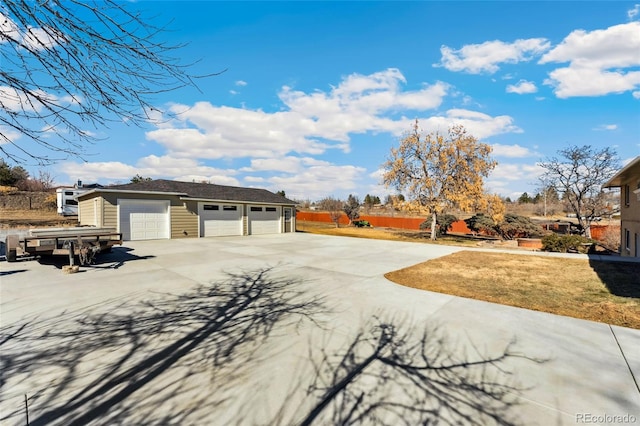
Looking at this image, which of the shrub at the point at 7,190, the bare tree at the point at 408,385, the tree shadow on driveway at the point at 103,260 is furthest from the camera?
the shrub at the point at 7,190

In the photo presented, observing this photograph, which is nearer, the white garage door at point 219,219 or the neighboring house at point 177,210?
the neighboring house at point 177,210

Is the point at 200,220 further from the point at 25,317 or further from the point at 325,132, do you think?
the point at 325,132

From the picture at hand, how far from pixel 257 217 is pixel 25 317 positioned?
1705 cm

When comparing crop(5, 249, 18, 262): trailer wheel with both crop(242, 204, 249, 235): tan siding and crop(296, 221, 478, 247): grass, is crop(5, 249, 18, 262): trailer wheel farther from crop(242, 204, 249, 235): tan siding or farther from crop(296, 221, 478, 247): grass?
crop(296, 221, 478, 247): grass

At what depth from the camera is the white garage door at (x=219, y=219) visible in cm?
1820

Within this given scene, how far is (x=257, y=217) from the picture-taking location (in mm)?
21359

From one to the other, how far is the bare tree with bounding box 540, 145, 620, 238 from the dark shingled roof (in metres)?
22.1

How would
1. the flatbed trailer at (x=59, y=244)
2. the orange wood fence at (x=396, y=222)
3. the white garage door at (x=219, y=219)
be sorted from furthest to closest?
1. the orange wood fence at (x=396, y=222)
2. the white garage door at (x=219, y=219)
3. the flatbed trailer at (x=59, y=244)

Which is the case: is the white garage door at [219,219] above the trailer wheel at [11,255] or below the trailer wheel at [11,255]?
above

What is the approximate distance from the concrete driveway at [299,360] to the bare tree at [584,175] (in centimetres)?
2357

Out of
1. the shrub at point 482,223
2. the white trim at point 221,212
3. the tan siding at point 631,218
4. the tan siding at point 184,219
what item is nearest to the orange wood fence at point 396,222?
the shrub at point 482,223

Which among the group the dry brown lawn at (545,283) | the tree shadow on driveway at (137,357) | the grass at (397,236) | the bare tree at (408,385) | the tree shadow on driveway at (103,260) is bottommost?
the grass at (397,236)

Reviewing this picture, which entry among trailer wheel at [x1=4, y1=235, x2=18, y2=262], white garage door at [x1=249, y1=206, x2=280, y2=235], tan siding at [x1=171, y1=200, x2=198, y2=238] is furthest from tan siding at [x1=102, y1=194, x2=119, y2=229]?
white garage door at [x1=249, y1=206, x2=280, y2=235]

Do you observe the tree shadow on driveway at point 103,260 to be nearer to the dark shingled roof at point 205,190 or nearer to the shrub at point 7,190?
the dark shingled roof at point 205,190
